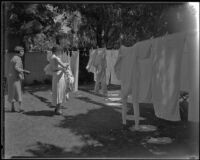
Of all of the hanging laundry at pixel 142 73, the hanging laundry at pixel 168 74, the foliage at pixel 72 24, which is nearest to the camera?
the hanging laundry at pixel 168 74

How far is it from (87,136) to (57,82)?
6.72ft

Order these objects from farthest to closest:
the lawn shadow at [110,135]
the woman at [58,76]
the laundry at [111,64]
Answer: the laundry at [111,64], the woman at [58,76], the lawn shadow at [110,135]

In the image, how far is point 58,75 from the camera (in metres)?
7.61

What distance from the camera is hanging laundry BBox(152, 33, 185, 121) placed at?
4496mm

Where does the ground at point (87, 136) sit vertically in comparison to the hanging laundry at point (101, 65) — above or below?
below

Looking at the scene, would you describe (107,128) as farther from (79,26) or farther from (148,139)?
(79,26)

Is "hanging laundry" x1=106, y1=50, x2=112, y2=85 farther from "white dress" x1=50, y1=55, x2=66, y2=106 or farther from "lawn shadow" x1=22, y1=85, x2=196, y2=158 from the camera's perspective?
"white dress" x1=50, y1=55, x2=66, y2=106

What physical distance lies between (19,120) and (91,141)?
8.08 ft

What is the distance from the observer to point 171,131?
6395mm

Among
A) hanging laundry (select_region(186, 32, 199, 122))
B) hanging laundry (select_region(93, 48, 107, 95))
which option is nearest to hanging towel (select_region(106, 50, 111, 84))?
hanging laundry (select_region(93, 48, 107, 95))

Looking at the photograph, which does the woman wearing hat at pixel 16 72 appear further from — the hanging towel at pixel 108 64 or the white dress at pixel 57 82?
the hanging towel at pixel 108 64

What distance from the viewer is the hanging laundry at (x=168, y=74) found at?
450cm

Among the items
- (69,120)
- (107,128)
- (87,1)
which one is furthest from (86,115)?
(87,1)

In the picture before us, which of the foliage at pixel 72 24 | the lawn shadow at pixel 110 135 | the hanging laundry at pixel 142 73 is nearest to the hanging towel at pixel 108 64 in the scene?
the foliage at pixel 72 24
